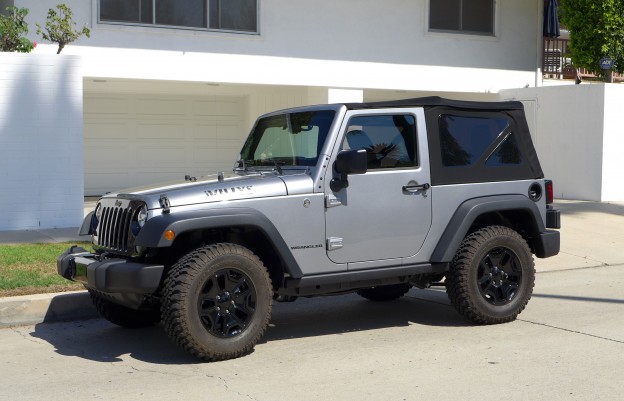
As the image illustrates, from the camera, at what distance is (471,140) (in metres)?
7.84

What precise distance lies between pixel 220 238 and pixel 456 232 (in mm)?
2050

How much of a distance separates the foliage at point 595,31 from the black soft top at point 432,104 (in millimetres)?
12436

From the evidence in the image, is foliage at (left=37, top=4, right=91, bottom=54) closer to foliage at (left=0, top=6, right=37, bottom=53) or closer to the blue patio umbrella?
foliage at (left=0, top=6, right=37, bottom=53)

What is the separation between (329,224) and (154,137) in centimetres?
1405

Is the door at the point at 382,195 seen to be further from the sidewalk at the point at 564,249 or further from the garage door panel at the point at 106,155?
the garage door panel at the point at 106,155

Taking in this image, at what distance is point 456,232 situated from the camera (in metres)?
7.45

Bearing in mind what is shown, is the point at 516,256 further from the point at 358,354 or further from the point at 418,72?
the point at 418,72

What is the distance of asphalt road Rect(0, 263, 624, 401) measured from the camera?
577 centimetres

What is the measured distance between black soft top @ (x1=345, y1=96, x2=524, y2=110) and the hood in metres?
0.88

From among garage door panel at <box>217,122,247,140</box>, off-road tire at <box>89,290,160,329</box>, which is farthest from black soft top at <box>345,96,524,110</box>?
garage door panel at <box>217,122,247,140</box>

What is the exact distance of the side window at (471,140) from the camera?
767cm

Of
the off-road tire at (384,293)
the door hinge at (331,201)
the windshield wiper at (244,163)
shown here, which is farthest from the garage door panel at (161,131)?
the door hinge at (331,201)

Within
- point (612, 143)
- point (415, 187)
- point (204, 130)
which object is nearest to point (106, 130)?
point (204, 130)

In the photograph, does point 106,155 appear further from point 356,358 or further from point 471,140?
point 356,358
